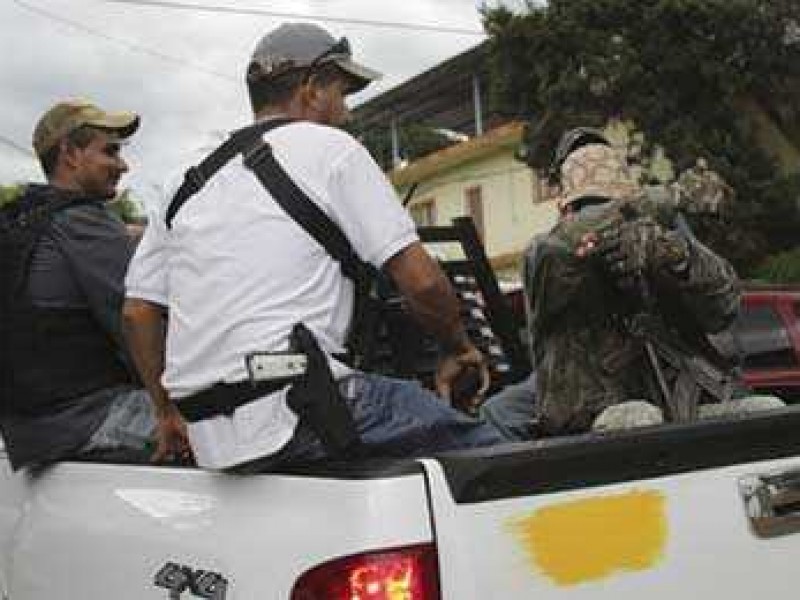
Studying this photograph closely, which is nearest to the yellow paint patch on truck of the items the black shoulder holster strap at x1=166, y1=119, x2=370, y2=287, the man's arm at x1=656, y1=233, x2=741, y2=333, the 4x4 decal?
the 4x4 decal

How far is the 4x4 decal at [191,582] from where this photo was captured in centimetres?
231

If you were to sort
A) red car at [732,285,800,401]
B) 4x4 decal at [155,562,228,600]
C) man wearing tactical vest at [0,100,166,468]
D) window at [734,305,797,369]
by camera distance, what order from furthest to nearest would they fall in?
1. window at [734,305,797,369]
2. red car at [732,285,800,401]
3. man wearing tactical vest at [0,100,166,468]
4. 4x4 decal at [155,562,228,600]

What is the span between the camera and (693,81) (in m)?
22.6

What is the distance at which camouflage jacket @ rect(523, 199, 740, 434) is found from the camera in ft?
11.7

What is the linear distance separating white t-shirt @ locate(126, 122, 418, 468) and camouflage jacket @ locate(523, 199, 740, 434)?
1.04 meters

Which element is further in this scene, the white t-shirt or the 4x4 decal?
the white t-shirt

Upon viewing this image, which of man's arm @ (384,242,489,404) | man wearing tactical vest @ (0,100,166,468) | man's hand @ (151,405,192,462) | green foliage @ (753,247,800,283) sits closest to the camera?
man's arm @ (384,242,489,404)

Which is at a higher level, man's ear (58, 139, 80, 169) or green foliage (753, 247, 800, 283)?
man's ear (58, 139, 80, 169)

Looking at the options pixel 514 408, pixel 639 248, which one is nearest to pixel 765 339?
pixel 514 408

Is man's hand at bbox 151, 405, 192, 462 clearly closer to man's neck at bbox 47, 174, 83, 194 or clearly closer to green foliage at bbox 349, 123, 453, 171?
man's neck at bbox 47, 174, 83, 194

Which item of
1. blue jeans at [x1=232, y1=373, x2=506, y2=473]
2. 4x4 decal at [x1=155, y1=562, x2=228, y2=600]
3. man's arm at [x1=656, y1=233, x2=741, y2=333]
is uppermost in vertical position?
man's arm at [x1=656, y1=233, x2=741, y2=333]

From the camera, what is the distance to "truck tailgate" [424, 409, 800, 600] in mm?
2150

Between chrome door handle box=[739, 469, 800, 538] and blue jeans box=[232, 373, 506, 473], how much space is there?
1.78 ft

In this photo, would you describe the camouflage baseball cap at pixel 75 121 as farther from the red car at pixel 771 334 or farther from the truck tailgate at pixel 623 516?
the red car at pixel 771 334
